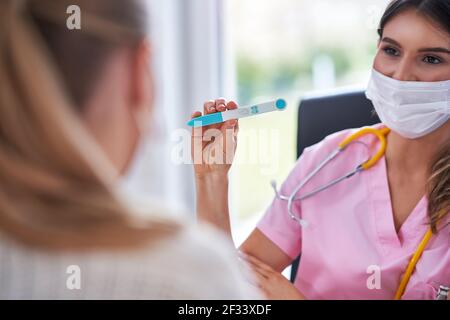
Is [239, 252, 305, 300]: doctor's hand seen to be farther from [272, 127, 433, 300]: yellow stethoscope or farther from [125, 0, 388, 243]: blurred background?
[125, 0, 388, 243]: blurred background

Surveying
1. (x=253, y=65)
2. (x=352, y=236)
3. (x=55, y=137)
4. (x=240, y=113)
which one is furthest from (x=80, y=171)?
(x=253, y=65)

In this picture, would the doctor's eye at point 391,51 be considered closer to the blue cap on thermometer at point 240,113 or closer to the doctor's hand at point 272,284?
the blue cap on thermometer at point 240,113

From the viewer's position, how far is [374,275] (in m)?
0.94

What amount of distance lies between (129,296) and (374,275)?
513 millimetres

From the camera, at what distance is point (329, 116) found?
1.21m

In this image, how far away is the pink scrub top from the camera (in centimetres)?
92

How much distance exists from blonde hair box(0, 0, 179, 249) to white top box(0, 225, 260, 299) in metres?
0.02

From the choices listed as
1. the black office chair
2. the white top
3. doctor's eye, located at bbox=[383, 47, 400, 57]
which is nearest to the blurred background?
the black office chair

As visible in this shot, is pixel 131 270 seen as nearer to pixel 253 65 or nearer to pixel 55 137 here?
pixel 55 137

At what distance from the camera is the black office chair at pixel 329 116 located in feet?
3.85

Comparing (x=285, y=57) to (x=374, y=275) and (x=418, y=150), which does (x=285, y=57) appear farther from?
(x=374, y=275)

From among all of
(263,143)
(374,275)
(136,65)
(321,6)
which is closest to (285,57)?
(321,6)

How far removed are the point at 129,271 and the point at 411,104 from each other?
0.62 metres
